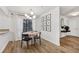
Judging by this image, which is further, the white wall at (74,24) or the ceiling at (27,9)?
the white wall at (74,24)

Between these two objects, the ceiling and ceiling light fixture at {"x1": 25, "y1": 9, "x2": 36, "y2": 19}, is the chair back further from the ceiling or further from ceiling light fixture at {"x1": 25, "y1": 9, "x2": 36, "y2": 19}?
the ceiling

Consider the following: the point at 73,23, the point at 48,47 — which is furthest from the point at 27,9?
the point at 73,23

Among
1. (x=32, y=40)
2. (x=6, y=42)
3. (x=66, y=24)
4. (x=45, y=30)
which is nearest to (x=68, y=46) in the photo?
(x=66, y=24)

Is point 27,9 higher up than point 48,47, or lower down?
higher up

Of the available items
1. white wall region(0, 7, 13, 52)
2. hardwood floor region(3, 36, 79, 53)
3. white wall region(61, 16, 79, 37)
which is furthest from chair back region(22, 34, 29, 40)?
white wall region(61, 16, 79, 37)

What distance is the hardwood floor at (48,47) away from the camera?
6.54ft

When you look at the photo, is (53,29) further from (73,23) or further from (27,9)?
(27,9)

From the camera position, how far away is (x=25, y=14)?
208cm

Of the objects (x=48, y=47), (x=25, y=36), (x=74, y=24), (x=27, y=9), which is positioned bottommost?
(x=48, y=47)

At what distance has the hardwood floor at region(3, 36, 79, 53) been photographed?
6.54 feet

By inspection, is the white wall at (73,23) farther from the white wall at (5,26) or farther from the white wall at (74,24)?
the white wall at (5,26)

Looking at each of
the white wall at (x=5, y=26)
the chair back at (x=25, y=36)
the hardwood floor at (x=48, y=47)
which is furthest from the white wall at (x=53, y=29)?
the white wall at (x=5, y=26)

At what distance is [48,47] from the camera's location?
2.11 m

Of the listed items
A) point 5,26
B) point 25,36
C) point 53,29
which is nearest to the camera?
point 5,26
